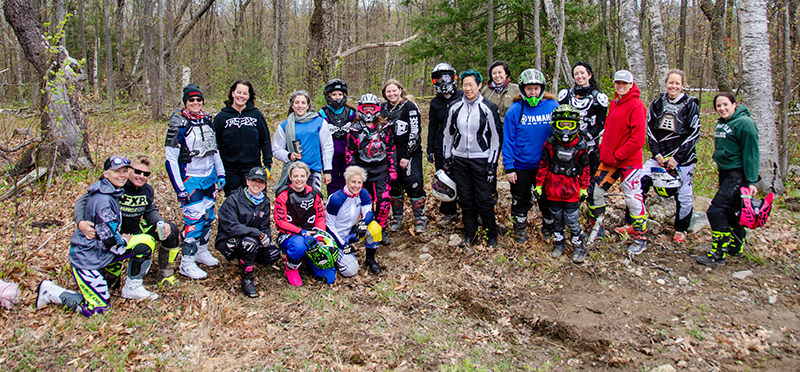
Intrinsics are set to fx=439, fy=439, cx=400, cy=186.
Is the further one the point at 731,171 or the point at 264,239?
the point at 731,171

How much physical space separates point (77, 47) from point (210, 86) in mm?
11237

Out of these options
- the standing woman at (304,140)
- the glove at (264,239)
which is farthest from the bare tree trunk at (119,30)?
the glove at (264,239)

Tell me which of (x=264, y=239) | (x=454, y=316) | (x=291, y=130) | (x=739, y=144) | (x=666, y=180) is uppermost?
(x=291, y=130)

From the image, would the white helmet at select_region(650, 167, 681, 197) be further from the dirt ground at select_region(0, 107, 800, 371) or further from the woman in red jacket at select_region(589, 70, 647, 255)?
the dirt ground at select_region(0, 107, 800, 371)

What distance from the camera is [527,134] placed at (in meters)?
5.44

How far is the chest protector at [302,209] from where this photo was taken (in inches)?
200

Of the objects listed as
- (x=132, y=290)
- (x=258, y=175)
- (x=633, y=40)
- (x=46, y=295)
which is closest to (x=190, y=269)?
(x=132, y=290)

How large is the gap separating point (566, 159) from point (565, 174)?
0.19 metres

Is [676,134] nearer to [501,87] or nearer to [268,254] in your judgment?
[501,87]

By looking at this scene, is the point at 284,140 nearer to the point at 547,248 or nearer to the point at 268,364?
the point at 268,364

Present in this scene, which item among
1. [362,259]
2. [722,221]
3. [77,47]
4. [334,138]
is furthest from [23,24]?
[77,47]

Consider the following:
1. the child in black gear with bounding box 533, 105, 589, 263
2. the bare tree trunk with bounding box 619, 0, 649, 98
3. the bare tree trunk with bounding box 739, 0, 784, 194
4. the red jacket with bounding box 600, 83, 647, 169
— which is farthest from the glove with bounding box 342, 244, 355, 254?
the bare tree trunk with bounding box 619, 0, 649, 98

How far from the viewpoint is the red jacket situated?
5.21 metres

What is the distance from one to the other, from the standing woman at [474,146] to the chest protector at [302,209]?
192cm
